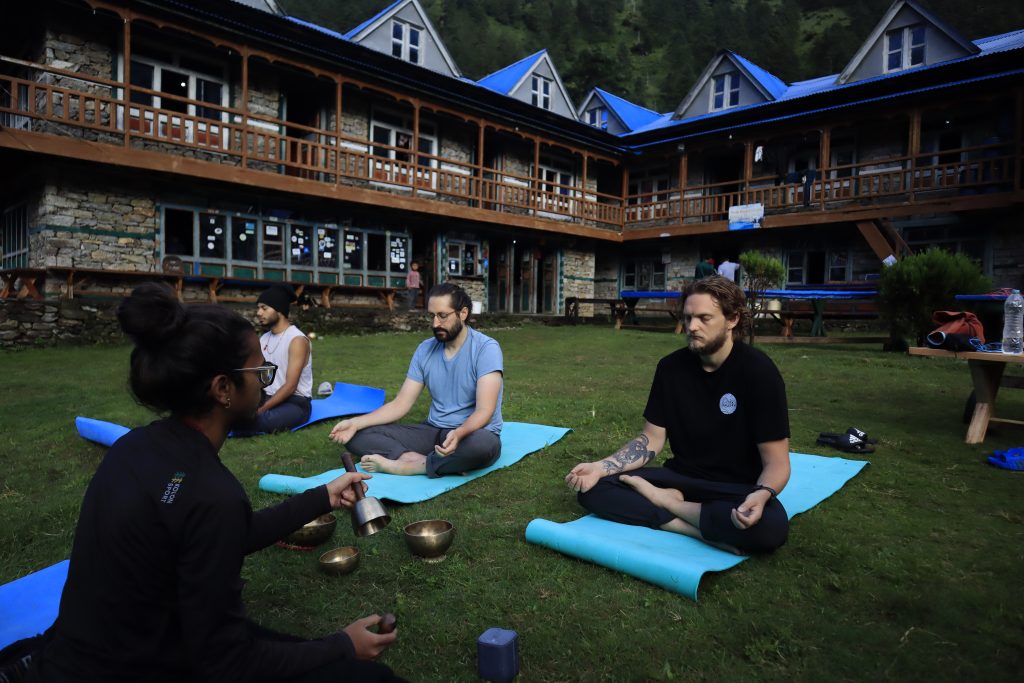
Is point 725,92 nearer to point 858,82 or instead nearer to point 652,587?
point 858,82

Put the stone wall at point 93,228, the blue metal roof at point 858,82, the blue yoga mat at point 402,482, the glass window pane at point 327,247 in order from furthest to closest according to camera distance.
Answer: the blue metal roof at point 858,82 < the glass window pane at point 327,247 < the stone wall at point 93,228 < the blue yoga mat at point 402,482

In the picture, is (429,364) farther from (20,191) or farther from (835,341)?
(20,191)

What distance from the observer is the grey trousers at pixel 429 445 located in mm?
4266

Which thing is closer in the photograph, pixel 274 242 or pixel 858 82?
pixel 274 242

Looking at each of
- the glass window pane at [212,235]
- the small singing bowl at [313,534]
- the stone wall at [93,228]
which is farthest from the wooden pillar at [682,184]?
the small singing bowl at [313,534]

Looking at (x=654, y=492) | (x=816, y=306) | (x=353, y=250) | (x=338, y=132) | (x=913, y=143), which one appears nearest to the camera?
(x=654, y=492)

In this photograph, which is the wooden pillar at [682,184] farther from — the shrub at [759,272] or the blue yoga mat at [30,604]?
the blue yoga mat at [30,604]

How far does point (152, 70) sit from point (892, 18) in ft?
70.3

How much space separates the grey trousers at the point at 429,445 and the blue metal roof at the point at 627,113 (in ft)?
76.6

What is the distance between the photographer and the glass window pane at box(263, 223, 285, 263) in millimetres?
15836

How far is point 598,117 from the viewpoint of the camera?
88.8ft

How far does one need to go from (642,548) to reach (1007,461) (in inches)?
133

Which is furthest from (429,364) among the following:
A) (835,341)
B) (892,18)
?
(892,18)

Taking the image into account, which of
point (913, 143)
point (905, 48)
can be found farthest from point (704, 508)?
point (905, 48)
